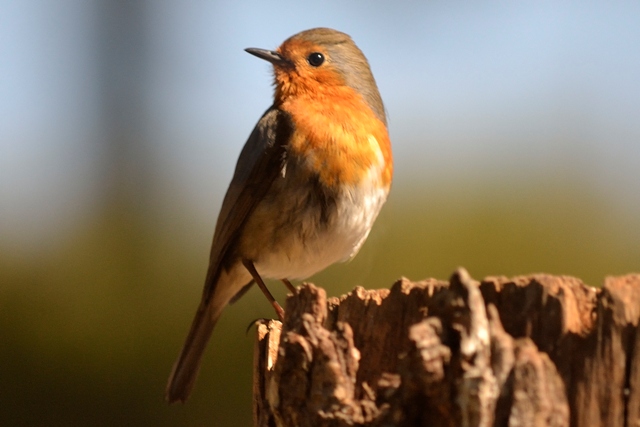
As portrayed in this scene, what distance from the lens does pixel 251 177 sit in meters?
3.99

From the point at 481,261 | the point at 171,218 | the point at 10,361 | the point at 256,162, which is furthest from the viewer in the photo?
the point at 171,218

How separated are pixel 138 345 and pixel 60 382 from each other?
56cm

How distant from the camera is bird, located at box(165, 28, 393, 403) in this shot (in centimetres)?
377

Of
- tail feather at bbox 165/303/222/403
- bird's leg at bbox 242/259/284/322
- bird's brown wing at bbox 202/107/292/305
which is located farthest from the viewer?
tail feather at bbox 165/303/222/403

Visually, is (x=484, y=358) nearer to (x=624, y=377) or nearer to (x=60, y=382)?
(x=624, y=377)

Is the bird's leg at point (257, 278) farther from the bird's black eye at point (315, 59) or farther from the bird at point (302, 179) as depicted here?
the bird's black eye at point (315, 59)

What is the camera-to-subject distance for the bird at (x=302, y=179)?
148 inches

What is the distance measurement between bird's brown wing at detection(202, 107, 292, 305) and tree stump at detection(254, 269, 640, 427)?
183 cm

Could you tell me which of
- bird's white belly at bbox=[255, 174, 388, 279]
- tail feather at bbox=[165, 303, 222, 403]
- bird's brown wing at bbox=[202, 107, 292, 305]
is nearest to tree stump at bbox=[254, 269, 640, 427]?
bird's white belly at bbox=[255, 174, 388, 279]

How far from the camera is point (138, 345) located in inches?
208

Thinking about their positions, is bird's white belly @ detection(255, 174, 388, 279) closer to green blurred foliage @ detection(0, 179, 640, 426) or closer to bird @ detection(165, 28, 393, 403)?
bird @ detection(165, 28, 393, 403)

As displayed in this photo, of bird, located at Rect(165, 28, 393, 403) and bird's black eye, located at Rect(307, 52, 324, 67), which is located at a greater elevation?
bird's black eye, located at Rect(307, 52, 324, 67)

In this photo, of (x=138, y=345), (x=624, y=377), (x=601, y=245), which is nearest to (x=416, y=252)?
(x=601, y=245)

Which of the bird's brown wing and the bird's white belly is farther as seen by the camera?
the bird's brown wing
